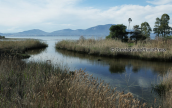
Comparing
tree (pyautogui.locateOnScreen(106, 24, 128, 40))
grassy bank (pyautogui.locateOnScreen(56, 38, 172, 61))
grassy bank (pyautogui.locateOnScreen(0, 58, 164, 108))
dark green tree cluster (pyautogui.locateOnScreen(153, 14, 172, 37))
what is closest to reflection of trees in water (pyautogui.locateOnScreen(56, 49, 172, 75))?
grassy bank (pyautogui.locateOnScreen(56, 38, 172, 61))

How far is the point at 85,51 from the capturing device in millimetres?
15672

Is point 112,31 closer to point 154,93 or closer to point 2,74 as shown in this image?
point 154,93

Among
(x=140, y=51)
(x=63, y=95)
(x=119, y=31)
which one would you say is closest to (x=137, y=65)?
(x=140, y=51)

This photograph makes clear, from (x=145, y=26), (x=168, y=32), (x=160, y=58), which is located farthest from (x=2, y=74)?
(x=168, y=32)

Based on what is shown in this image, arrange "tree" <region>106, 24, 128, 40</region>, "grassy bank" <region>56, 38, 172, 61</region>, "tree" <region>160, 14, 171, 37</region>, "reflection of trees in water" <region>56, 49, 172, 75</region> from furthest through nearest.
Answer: "tree" <region>160, 14, 171, 37</region> < "tree" <region>106, 24, 128, 40</region> < "grassy bank" <region>56, 38, 172, 61</region> < "reflection of trees in water" <region>56, 49, 172, 75</region>

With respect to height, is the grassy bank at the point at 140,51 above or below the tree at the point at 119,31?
below

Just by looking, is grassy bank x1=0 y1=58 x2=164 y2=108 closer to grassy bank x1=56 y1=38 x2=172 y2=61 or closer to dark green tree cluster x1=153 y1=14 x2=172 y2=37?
grassy bank x1=56 y1=38 x2=172 y2=61

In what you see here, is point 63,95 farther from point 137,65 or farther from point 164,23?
point 164,23

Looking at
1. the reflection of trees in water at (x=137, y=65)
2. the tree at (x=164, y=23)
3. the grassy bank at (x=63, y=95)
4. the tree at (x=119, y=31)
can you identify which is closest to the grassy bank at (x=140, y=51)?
the reflection of trees in water at (x=137, y=65)

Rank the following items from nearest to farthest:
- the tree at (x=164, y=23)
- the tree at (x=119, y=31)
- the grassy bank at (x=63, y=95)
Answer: the grassy bank at (x=63, y=95), the tree at (x=119, y=31), the tree at (x=164, y=23)

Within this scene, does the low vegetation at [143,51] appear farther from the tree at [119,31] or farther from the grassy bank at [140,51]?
the tree at [119,31]

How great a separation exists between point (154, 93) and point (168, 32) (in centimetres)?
4355

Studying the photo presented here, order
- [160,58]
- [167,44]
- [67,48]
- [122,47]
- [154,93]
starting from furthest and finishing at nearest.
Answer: [67,48], [122,47], [167,44], [160,58], [154,93]

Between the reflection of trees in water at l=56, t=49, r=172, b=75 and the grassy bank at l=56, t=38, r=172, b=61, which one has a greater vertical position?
the grassy bank at l=56, t=38, r=172, b=61
